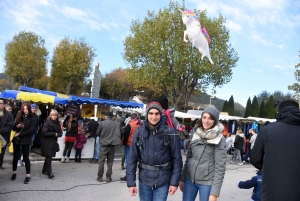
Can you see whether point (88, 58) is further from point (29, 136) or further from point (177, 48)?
point (29, 136)

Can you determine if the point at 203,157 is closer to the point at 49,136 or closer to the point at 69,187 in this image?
the point at 69,187

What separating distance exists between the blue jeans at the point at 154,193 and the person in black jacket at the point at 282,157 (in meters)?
1.10

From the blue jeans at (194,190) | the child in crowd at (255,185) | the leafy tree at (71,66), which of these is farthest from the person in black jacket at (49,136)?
the leafy tree at (71,66)

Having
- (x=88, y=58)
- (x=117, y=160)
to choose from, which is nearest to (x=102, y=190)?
(x=117, y=160)

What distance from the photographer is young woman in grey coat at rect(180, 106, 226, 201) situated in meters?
3.34

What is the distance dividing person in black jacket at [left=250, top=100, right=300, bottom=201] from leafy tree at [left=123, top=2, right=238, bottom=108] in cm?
2195

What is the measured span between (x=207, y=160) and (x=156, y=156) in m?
0.62

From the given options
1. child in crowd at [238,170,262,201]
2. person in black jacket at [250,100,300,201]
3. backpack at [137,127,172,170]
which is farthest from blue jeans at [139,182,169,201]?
child in crowd at [238,170,262,201]

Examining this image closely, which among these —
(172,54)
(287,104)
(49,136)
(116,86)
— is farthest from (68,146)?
(116,86)

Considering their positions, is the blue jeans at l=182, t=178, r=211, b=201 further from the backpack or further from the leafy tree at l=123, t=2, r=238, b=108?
the leafy tree at l=123, t=2, r=238, b=108

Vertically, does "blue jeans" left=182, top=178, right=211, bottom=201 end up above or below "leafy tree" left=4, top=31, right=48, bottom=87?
below

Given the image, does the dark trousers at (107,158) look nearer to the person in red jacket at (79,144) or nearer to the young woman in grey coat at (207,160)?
the person in red jacket at (79,144)

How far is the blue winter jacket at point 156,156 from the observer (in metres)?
3.32

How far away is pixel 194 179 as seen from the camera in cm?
346
